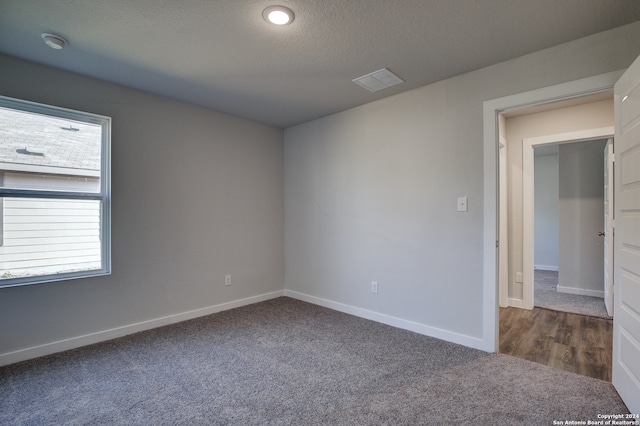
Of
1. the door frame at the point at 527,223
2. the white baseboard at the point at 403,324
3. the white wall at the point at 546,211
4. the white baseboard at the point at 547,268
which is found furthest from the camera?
the white wall at the point at 546,211

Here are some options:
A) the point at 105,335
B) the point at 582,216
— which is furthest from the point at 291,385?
the point at 582,216

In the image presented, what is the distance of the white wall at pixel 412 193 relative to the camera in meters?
2.53

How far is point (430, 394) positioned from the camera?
1.99 metres

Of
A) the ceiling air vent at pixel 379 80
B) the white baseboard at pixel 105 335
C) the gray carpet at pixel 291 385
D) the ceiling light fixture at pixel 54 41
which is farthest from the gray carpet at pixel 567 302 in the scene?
the ceiling light fixture at pixel 54 41

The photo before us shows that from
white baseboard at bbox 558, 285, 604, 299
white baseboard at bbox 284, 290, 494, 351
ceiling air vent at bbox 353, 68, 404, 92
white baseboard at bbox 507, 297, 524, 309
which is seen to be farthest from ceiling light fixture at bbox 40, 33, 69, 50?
white baseboard at bbox 558, 285, 604, 299

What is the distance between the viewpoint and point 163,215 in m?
3.29

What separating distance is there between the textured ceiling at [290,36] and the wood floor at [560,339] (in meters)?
2.40

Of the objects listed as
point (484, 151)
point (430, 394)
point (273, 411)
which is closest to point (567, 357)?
point (430, 394)

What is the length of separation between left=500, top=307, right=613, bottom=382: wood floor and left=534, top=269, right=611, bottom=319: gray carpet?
21 centimetres

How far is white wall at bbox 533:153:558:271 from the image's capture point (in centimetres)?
663

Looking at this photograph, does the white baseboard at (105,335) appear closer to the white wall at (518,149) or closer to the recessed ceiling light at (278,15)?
the recessed ceiling light at (278,15)

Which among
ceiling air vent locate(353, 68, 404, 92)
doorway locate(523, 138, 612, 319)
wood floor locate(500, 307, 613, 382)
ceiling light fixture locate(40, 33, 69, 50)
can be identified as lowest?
wood floor locate(500, 307, 613, 382)

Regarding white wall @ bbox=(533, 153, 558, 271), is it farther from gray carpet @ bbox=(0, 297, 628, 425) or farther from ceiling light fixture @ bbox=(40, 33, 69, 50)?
ceiling light fixture @ bbox=(40, 33, 69, 50)

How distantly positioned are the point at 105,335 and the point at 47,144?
1.75 meters
